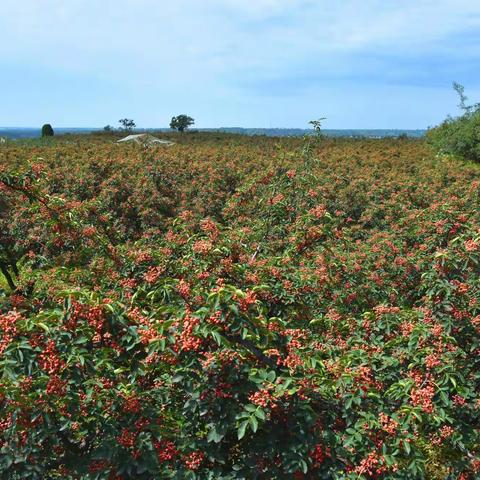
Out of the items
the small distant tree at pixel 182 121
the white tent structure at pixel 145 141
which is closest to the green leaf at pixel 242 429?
the white tent structure at pixel 145 141

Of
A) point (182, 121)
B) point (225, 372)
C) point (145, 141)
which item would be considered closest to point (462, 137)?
point (145, 141)

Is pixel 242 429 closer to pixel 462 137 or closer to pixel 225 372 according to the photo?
pixel 225 372

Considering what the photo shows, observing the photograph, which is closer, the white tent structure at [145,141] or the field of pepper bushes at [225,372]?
the field of pepper bushes at [225,372]

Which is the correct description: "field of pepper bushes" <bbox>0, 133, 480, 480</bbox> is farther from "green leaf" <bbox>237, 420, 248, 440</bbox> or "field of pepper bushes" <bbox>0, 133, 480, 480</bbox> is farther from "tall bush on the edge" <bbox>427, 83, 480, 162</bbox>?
"tall bush on the edge" <bbox>427, 83, 480, 162</bbox>

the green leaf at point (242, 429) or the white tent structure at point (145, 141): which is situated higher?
the white tent structure at point (145, 141)

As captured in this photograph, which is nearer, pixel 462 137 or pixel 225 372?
pixel 225 372

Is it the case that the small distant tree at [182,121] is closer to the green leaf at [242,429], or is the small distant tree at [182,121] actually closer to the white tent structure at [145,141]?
the white tent structure at [145,141]

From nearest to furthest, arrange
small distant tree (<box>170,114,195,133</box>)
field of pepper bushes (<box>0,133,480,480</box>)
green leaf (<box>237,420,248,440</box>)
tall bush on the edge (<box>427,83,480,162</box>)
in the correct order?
green leaf (<box>237,420,248,440</box>) < field of pepper bushes (<box>0,133,480,480</box>) < tall bush on the edge (<box>427,83,480,162</box>) < small distant tree (<box>170,114,195,133</box>)

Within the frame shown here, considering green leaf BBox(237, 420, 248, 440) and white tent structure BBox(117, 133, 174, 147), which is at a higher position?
white tent structure BBox(117, 133, 174, 147)

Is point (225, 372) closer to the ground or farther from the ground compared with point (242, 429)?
farther from the ground

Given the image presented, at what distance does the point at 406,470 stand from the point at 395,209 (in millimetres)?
7562

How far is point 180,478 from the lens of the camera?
109 inches

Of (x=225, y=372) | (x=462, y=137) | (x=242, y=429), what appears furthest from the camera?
(x=462, y=137)

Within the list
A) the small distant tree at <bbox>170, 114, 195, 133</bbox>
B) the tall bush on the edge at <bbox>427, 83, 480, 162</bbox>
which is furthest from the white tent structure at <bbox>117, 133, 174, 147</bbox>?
the small distant tree at <bbox>170, 114, 195, 133</bbox>
